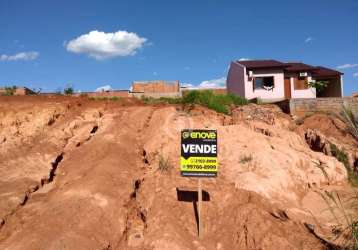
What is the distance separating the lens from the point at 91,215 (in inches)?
348

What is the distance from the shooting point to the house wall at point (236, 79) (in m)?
26.8

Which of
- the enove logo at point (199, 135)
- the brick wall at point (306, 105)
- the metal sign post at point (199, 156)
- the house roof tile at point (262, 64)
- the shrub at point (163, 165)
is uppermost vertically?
the house roof tile at point (262, 64)

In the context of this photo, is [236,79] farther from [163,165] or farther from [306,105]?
[163,165]

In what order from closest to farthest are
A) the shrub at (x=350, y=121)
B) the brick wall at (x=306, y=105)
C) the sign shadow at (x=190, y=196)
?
the shrub at (x=350, y=121)
the sign shadow at (x=190, y=196)
the brick wall at (x=306, y=105)

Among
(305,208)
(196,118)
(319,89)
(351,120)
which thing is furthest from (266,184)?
(319,89)

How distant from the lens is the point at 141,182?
10461mm

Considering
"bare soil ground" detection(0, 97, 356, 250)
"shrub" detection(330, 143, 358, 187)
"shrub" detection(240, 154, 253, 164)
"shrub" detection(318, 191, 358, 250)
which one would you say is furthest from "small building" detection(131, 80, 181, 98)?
"shrub" detection(318, 191, 358, 250)

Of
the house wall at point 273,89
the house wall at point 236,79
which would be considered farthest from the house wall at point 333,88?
the house wall at point 236,79

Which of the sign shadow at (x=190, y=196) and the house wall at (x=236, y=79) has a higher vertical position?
the house wall at (x=236, y=79)

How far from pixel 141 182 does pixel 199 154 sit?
268cm

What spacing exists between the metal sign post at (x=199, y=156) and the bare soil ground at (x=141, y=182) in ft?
3.63

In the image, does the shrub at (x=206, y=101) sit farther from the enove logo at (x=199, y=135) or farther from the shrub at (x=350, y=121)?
the shrub at (x=350, y=121)

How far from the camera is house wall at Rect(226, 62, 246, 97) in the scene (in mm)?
26778

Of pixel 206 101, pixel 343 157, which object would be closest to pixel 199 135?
pixel 206 101
